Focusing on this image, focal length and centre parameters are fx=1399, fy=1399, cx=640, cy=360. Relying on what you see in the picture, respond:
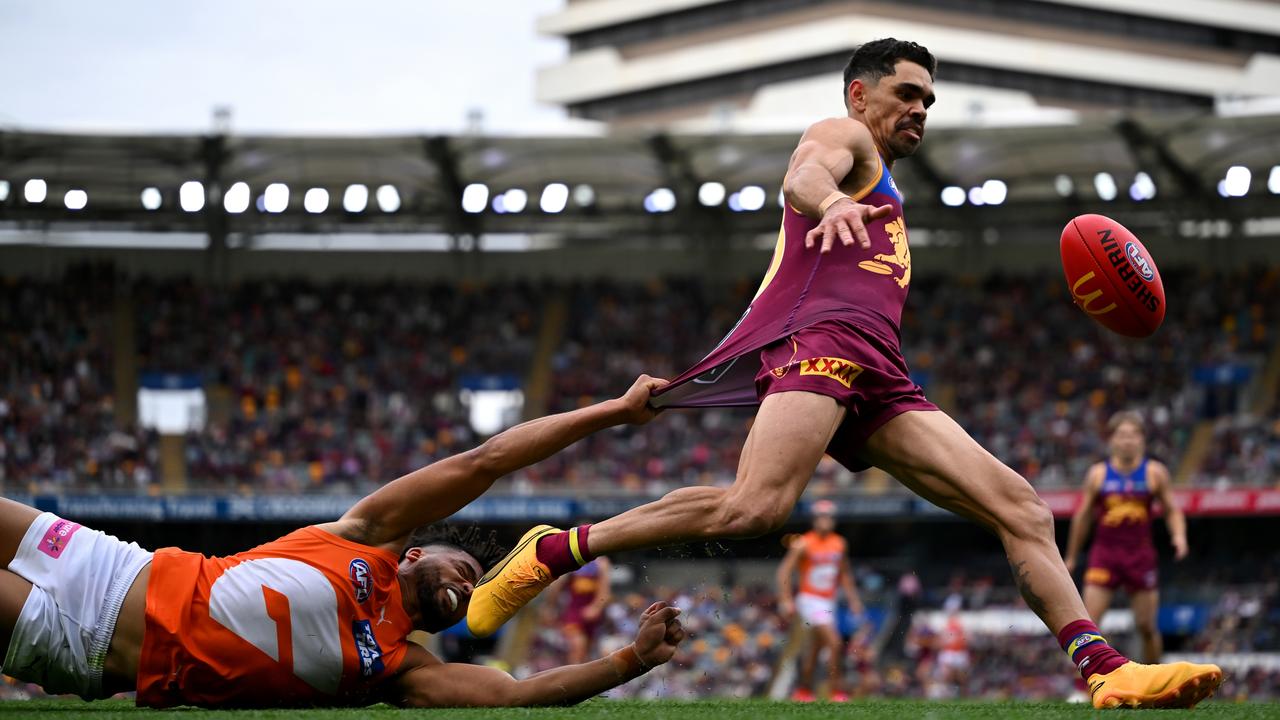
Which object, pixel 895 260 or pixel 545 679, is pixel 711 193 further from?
pixel 545 679

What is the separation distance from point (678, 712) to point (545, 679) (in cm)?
67

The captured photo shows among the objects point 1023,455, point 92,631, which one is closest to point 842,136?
point 92,631

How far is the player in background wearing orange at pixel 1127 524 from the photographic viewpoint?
1020 centimetres

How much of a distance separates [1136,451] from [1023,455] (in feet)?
51.7

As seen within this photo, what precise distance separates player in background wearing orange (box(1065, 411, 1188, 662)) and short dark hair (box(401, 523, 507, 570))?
596cm

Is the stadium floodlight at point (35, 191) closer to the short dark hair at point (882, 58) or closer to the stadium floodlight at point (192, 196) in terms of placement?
the stadium floodlight at point (192, 196)

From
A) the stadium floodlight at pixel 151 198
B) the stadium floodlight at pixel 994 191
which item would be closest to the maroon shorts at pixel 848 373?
the stadium floodlight at pixel 994 191

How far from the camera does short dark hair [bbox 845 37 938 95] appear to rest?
18.2 ft

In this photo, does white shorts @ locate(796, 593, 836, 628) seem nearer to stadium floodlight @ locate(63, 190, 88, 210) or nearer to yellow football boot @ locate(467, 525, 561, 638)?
yellow football boot @ locate(467, 525, 561, 638)

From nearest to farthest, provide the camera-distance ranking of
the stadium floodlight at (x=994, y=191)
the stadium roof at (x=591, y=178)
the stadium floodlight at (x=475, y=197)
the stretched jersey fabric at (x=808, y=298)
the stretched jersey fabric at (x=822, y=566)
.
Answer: the stretched jersey fabric at (x=808, y=298) < the stretched jersey fabric at (x=822, y=566) < the stadium roof at (x=591, y=178) < the stadium floodlight at (x=994, y=191) < the stadium floodlight at (x=475, y=197)

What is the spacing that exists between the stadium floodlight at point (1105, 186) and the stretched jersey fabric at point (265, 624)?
27.4 meters

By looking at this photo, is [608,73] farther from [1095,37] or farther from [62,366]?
[62,366]

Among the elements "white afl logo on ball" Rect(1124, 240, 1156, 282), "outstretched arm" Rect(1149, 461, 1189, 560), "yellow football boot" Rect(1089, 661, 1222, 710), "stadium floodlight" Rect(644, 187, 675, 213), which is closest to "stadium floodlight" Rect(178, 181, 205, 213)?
"stadium floodlight" Rect(644, 187, 675, 213)

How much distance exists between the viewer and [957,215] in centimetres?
3194
